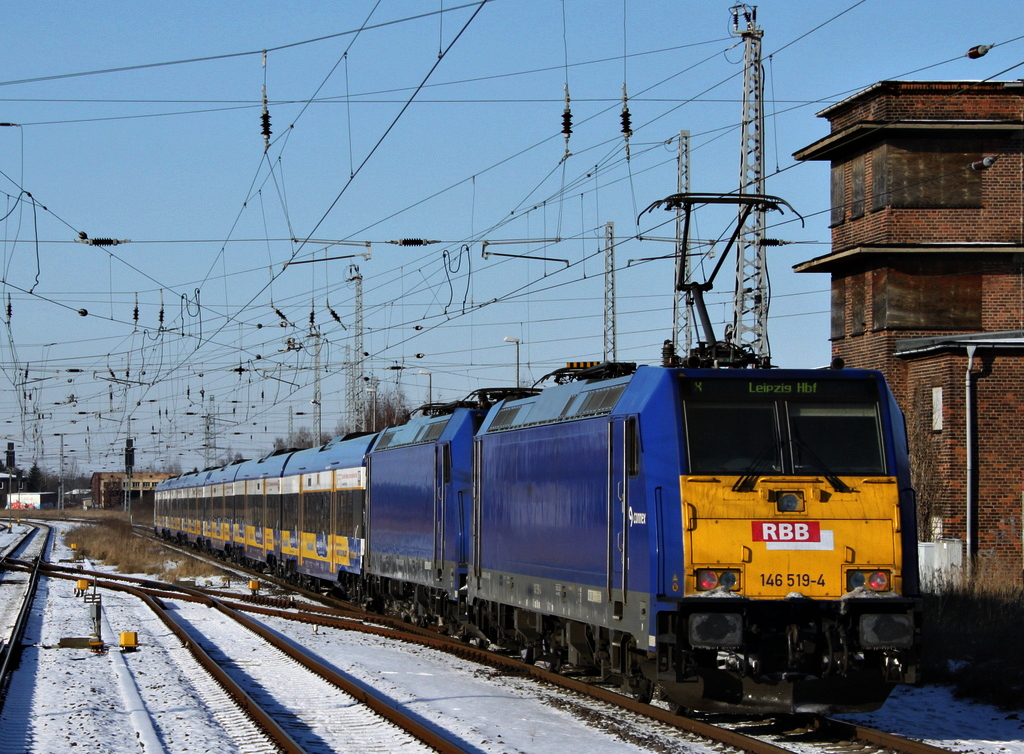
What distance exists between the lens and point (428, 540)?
20016 mm

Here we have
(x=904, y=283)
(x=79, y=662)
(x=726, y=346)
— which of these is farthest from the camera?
(x=904, y=283)

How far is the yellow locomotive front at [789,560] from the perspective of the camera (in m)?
10.8

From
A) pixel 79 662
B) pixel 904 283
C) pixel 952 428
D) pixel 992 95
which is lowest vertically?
pixel 79 662

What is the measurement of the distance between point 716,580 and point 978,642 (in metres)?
6.02

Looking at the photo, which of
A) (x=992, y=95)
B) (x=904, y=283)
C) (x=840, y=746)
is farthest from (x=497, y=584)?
(x=992, y=95)

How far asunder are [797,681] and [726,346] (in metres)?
3.43

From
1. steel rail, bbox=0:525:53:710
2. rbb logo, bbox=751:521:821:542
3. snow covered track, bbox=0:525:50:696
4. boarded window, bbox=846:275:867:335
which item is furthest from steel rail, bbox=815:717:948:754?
boarded window, bbox=846:275:867:335

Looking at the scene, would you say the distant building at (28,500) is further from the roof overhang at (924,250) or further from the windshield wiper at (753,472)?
the windshield wiper at (753,472)

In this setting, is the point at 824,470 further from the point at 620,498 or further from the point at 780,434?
the point at 620,498

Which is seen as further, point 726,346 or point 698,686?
point 726,346

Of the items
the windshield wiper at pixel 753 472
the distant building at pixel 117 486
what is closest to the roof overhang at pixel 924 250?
the windshield wiper at pixel 753 472

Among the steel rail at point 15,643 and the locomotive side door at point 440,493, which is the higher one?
the locomotive side door at point 440,493

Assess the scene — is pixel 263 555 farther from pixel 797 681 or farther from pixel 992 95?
pixel 797 681

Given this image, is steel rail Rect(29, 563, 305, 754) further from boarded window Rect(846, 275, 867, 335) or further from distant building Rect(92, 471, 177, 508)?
distant building Rect(92, 471, 177, 508)
